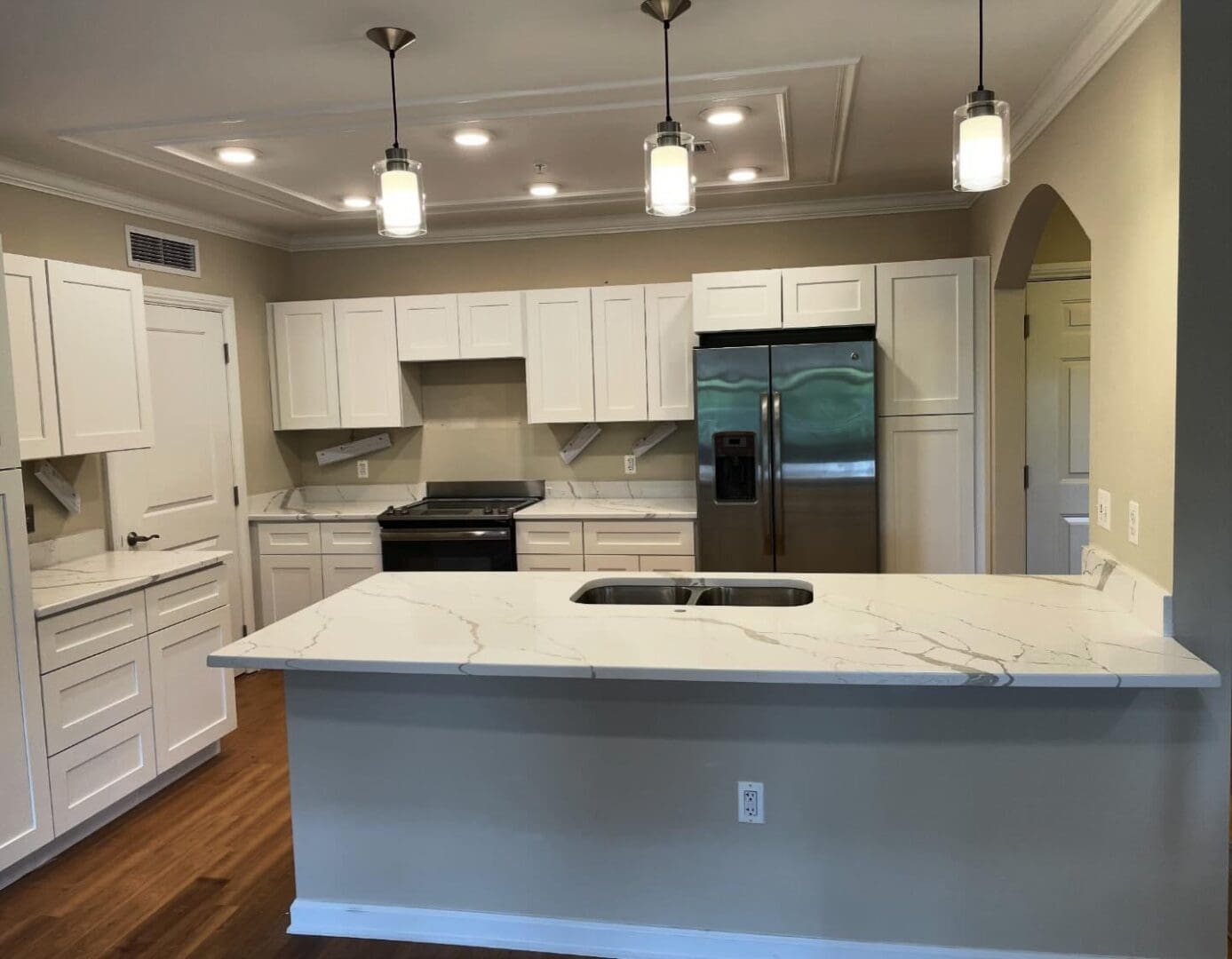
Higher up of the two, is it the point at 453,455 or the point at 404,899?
the point at 453,455

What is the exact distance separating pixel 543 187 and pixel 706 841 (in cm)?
307

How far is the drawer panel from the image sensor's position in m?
4.55

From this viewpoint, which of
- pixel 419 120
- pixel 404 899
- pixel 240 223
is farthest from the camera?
pixel 240 223

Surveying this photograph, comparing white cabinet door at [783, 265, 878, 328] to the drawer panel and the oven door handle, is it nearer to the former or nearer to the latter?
the drawer panel

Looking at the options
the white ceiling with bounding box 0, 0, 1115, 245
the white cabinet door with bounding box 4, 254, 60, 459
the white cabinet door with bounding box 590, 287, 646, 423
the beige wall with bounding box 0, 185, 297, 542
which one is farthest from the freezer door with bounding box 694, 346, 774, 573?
the white cabinet door with bounding box 4, 254, 60, 459

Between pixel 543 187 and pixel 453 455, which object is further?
pixel 453 455

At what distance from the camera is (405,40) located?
98.0 inches

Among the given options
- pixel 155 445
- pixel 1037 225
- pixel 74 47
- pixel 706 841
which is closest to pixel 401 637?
pixel 706 841

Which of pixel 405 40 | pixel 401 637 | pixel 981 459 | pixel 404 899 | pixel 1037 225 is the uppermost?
pixel 405 40

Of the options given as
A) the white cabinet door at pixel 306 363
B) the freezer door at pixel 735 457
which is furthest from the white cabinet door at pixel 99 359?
the freezer door at pixel 735 457

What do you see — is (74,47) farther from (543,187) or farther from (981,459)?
(981,459)

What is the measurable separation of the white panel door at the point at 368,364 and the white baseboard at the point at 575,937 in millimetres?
2956

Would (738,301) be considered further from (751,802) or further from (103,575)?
(103,575)

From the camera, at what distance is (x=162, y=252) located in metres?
4.27
